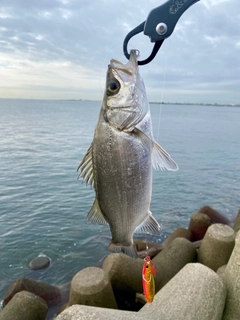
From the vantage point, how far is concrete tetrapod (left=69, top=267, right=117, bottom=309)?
6086 millimetres

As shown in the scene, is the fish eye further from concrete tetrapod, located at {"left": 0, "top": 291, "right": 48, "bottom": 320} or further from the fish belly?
concrete tetrapod, located at {"left": 0, "top": 291, "right": 48, "bottom": 320}

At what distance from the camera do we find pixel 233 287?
18.3 ft

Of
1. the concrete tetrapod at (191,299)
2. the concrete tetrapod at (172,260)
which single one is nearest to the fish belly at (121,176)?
the concrete tetrapod at (191,299)

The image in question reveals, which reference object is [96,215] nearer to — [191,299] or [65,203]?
[191,299]

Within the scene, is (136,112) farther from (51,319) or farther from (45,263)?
(45,263)

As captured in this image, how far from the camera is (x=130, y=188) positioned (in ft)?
9.80

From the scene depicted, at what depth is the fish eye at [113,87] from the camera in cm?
284

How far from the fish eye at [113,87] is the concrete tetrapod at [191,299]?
3506 mm

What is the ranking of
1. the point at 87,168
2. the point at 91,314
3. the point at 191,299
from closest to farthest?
the point at 87,168
the point at 91,314
the point at 191,299

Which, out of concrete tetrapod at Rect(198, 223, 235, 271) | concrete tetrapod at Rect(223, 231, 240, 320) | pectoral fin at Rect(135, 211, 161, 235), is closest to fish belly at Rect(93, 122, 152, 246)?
pectoral fin at Rect(135, 211, 161, 235)

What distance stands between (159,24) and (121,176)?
152 cm

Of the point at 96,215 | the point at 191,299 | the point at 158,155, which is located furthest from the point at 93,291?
the point at 158,155

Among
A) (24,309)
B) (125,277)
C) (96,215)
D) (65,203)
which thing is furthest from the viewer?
(65,203)

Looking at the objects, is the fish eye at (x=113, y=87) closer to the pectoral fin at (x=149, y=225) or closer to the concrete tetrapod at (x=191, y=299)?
the pectoral fin at (x=149, y=225)
